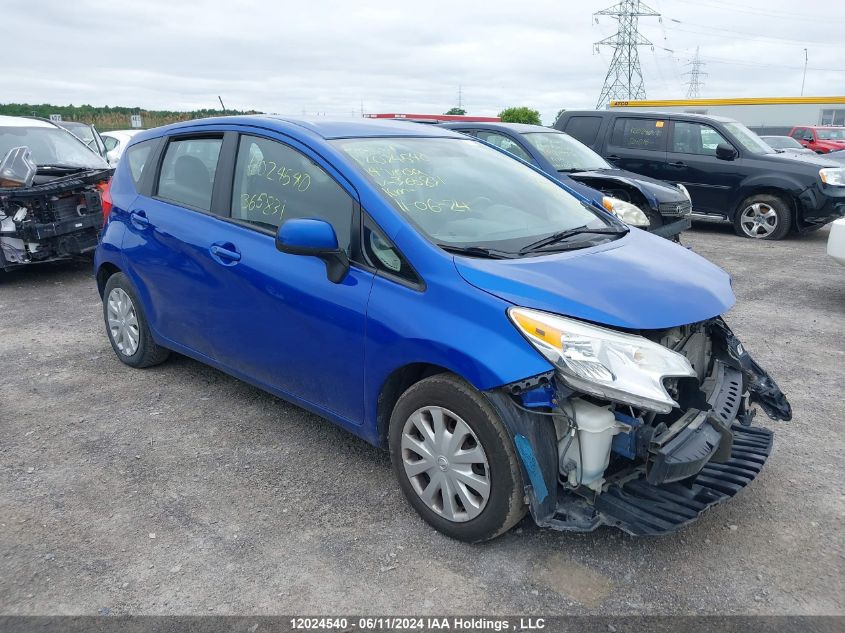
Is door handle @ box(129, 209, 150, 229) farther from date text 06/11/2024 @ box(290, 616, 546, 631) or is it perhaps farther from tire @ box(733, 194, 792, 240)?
tire @ box(733, 194, 792, 240)

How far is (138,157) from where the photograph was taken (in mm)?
4707

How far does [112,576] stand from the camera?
2.72m

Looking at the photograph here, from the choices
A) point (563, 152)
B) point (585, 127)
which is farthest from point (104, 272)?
point (585, 127)

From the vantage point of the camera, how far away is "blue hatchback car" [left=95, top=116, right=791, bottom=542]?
2596 mm

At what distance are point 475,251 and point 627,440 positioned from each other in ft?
3.24

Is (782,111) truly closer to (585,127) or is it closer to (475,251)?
(585,127)

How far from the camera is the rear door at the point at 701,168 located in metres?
10.4

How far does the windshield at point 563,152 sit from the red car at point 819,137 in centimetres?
1710

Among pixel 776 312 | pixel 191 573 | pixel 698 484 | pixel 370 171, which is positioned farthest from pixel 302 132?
pixel 776 312

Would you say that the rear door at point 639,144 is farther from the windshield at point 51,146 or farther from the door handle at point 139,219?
the door handle at point 139,219

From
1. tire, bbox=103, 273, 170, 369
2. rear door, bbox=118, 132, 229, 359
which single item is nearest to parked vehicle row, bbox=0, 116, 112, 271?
tire, bbox=103, 273, 170, 369

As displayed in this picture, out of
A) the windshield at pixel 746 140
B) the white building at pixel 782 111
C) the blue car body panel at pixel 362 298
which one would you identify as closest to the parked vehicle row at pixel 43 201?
the blue car body panel at pixel 362 298

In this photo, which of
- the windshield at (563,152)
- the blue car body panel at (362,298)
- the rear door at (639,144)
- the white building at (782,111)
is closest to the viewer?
the blue car body panel at (362,298)

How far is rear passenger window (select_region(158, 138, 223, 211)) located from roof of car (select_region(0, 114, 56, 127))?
208 inches
